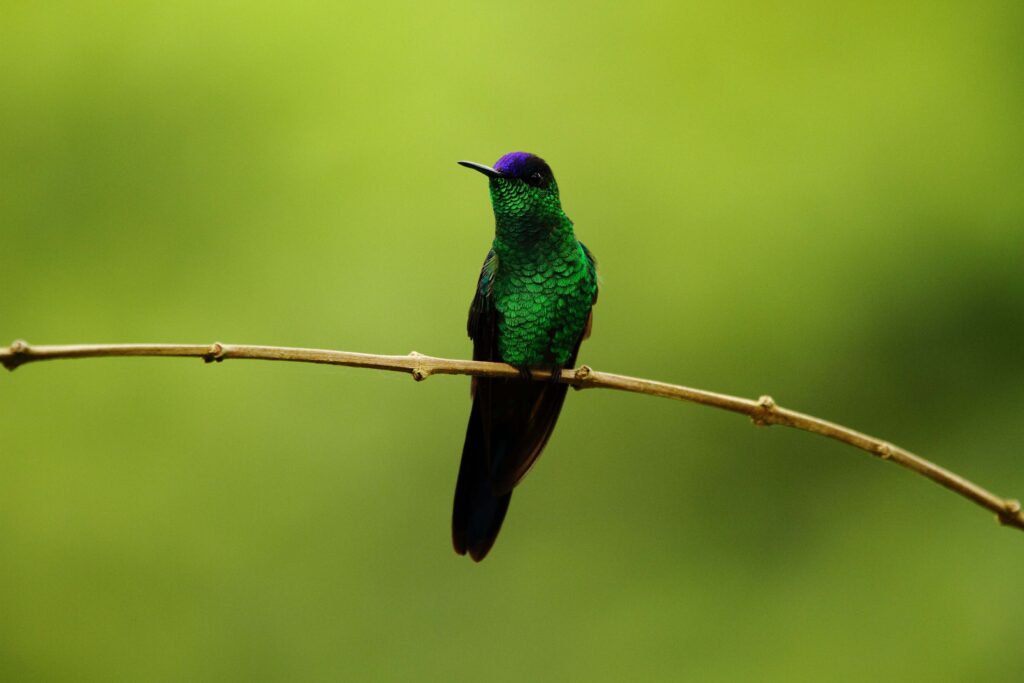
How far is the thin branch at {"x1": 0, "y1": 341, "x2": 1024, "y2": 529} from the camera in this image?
106 centimetres

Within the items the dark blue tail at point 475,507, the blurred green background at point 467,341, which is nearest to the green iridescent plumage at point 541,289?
the dark blue tail at point 475,507

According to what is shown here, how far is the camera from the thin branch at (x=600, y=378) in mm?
1060

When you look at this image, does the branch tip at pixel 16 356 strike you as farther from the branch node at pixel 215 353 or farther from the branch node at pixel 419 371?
the branch node at pixel 419 371

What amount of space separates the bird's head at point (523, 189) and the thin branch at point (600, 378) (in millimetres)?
373

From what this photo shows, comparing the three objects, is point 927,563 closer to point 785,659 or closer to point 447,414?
point 785,659

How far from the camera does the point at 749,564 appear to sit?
3.26 m

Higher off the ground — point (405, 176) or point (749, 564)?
point (405, 176)

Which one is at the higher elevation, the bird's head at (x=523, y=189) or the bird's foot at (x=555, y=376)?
the bird's head at (x=523, y=189)

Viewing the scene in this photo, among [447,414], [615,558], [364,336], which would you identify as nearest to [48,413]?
[364,336]

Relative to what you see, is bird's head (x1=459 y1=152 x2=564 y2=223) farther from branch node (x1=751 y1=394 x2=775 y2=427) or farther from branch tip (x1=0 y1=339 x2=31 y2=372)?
branch tip (x1=0 y1=339 x2=31 y2=372)

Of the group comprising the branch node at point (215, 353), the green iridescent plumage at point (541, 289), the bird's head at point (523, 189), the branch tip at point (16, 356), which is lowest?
the branch tip at point (16, 356)

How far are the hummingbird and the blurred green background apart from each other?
43.3 inches

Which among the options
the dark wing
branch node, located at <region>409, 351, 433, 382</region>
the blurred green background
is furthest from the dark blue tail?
the blurred green background

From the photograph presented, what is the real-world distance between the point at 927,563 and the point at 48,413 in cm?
287
